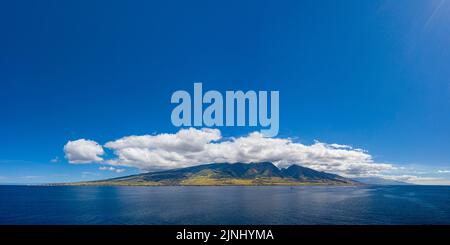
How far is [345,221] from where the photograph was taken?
95250mm
